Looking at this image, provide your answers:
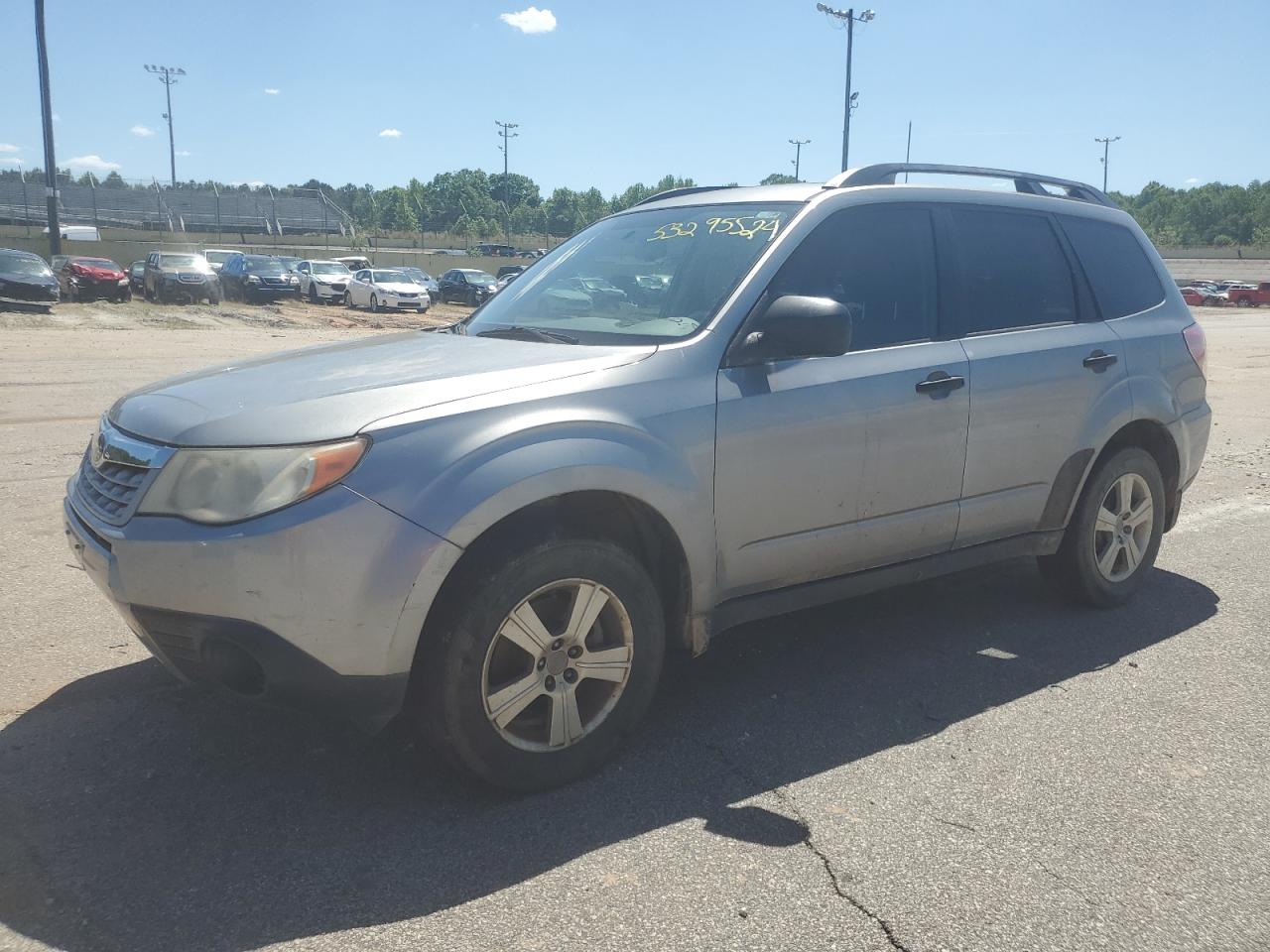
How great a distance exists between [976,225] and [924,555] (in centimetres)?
142

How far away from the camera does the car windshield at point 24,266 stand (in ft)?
81.0

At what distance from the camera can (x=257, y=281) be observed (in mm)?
33688

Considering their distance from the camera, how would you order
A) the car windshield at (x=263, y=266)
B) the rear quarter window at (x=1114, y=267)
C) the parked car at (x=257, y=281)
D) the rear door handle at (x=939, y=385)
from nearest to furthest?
the rear door handle at (x=939, y=385) → the rear quarter window at (x=1114, y=267) → the parked car at (x=257, y=281) → the car windshield at (x=263, y=266)

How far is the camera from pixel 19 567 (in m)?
5.27

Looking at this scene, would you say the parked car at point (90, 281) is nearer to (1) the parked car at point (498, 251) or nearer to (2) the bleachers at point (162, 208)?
(1) the parked car at point (498, 251)

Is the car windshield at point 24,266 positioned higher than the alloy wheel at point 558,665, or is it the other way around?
the car windshield at point 24,266

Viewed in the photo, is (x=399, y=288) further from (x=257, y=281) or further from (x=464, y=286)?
(x=464, y=286)

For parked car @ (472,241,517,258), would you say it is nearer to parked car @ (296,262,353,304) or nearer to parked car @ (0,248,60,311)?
parked car @ (296,262,353,304)

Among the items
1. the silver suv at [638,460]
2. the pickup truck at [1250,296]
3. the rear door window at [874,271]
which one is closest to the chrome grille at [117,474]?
the silver suv at [638,460]

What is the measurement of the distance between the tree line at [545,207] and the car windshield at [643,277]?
80058 millimetres

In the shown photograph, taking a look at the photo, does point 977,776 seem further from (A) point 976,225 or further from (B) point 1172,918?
(A) point 976,225

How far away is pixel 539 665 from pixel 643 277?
1623 mm

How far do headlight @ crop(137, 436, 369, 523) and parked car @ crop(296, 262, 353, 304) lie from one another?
34.0 metres

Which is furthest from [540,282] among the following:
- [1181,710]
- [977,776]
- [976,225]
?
[1181,710]
